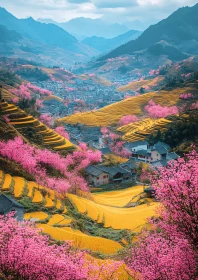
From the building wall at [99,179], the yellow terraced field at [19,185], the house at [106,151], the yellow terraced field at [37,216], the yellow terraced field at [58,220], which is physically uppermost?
the yellow terraced field at [19,185]

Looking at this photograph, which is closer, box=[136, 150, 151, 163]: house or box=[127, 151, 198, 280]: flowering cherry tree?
box=[127, 151, 198, 280]: flowering cherry tree

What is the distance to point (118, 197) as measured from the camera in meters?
48.2

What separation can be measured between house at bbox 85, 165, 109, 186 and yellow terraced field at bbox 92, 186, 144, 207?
391 cm

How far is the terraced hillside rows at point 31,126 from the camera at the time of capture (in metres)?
57.8

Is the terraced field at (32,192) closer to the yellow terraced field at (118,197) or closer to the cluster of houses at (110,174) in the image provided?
the yellow terraced field at (118,197)

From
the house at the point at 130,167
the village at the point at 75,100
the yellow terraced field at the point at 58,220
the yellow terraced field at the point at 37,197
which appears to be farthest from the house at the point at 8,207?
the village at the point at 75,100

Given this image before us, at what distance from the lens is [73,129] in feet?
316

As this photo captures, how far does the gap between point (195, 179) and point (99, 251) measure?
36.5 ft

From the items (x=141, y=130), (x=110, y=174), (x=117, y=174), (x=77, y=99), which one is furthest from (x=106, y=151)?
(x=77, y=99)

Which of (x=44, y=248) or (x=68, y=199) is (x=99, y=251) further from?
(x=68, y=199)

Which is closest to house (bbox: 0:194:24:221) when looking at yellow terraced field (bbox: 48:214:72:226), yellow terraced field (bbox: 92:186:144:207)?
yellow terraced field (bbox: 48:214:72:226)

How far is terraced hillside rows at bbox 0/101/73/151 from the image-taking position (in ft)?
190

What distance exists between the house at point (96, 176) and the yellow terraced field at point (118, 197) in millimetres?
3906

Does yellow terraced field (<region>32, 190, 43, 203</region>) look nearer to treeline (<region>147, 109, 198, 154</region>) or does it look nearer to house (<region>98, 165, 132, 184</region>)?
house (<region>98, 165, 132, 184</region>)
